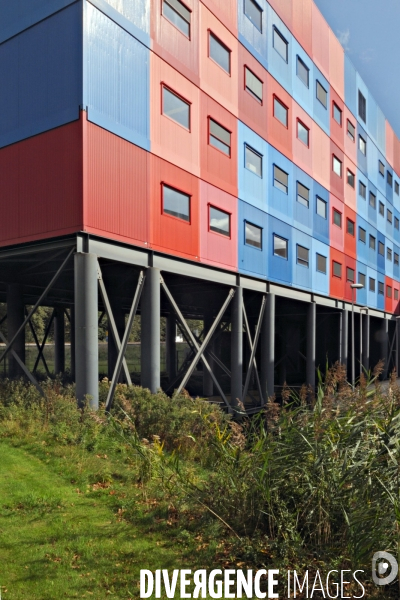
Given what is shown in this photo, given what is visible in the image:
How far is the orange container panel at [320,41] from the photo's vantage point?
89.7ft

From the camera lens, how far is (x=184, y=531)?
7055 millimetres

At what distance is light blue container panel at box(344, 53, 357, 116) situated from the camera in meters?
31.9

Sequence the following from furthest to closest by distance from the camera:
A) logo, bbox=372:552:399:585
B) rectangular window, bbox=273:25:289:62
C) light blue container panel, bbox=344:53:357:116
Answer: light blue container panel, bbox=344:53:357:116, rectangular window, bbox=273:25:289:62, logo, bbox=372:552:399:585

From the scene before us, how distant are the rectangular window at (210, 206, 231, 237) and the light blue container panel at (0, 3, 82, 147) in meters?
6.47

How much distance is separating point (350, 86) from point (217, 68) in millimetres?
17319

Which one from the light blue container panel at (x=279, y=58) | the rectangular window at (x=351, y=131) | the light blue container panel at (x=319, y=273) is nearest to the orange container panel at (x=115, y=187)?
the light blue container panel at (x=279, y=58)

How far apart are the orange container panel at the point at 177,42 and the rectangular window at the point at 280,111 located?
657 cm

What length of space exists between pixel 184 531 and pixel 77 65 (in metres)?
11.6

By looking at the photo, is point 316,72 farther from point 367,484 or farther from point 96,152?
point 367,484

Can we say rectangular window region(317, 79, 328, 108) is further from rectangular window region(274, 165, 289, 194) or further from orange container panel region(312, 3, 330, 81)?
rectangular window region(274, 165, 289, 194)

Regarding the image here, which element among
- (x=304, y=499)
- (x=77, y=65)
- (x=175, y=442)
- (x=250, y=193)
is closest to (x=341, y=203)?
(x=250, y=193)

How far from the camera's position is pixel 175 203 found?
16453 mm

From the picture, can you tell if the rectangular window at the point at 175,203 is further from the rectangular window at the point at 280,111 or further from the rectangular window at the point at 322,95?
the rectangular window at the point at 322,95

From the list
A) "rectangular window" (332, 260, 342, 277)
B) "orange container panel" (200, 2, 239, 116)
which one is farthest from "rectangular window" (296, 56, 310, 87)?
"rectangular window" (332, 260, 342, 277)
